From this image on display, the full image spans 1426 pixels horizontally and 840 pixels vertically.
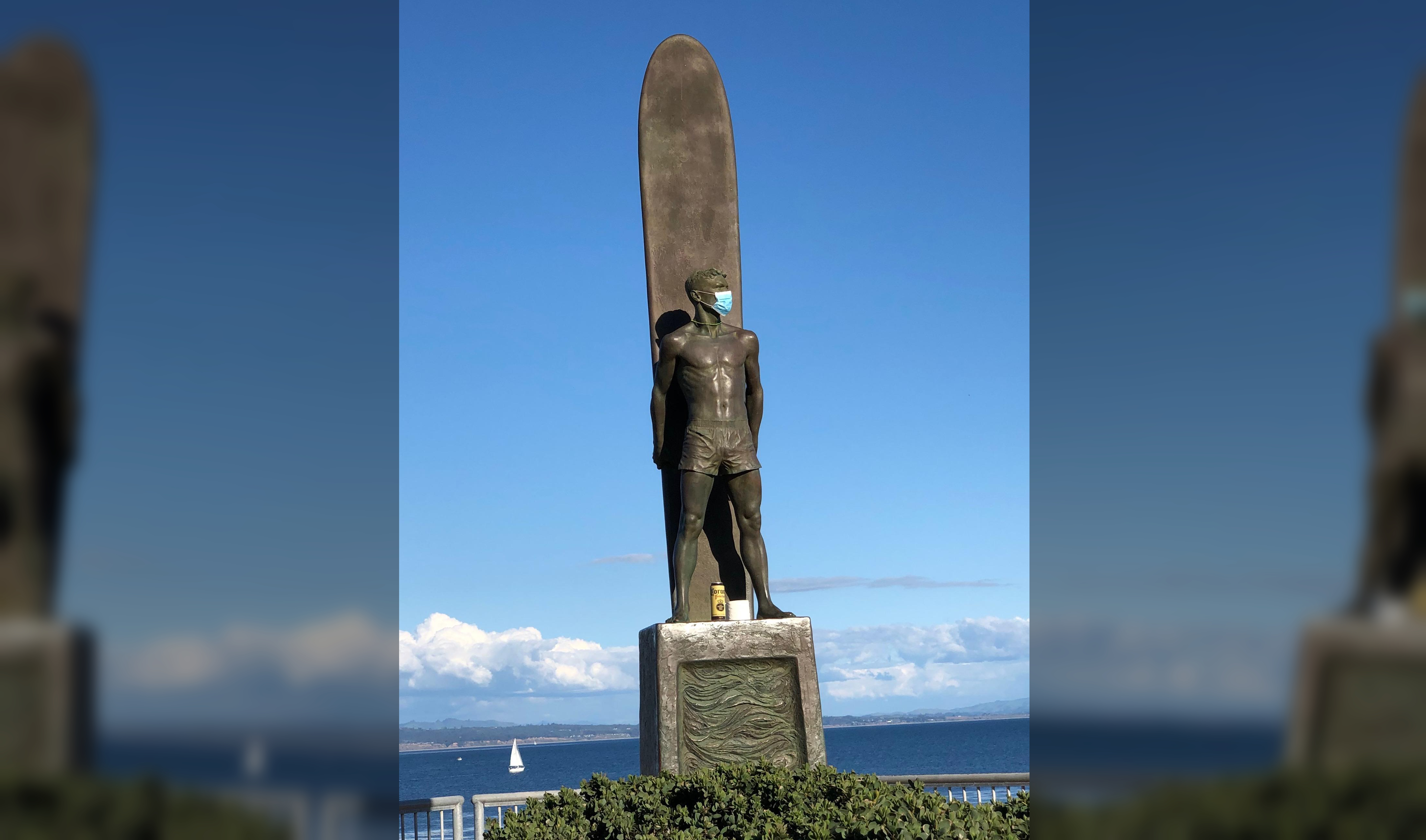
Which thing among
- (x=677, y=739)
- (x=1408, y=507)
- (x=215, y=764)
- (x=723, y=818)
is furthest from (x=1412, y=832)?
(x=677, y=739)

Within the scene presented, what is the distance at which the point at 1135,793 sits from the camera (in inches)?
33.6

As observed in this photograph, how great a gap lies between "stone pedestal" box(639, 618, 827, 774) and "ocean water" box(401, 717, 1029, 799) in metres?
52.9

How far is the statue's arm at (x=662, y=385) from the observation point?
745cm

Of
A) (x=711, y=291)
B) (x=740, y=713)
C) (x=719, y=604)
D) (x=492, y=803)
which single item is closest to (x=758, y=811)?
(x=740, y=713)

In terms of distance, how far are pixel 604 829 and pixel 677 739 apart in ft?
4.22

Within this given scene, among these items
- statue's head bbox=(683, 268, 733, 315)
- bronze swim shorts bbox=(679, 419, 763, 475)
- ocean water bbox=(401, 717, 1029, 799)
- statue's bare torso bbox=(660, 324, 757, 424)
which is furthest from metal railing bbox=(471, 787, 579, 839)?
ocean water bbox=(401, 717, 1029, 799)

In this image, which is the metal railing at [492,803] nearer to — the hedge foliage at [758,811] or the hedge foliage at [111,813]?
the hedge foliage at [758,811]

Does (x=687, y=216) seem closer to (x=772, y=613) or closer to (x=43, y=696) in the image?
(x=772, y=613)

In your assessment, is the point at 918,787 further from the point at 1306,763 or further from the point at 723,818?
the point at 1306,763

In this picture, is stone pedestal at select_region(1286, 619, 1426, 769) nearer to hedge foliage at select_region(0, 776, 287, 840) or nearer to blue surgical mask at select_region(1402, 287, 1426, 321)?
blue surgical mask at select_region(1402, 287, 1426, 321)

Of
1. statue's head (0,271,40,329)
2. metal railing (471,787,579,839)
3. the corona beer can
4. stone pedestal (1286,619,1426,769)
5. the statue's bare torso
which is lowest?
metal railing (471,787,579,839)

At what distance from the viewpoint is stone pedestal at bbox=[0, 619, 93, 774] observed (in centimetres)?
73

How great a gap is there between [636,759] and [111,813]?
11694cm

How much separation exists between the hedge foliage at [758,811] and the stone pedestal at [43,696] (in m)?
3.92
